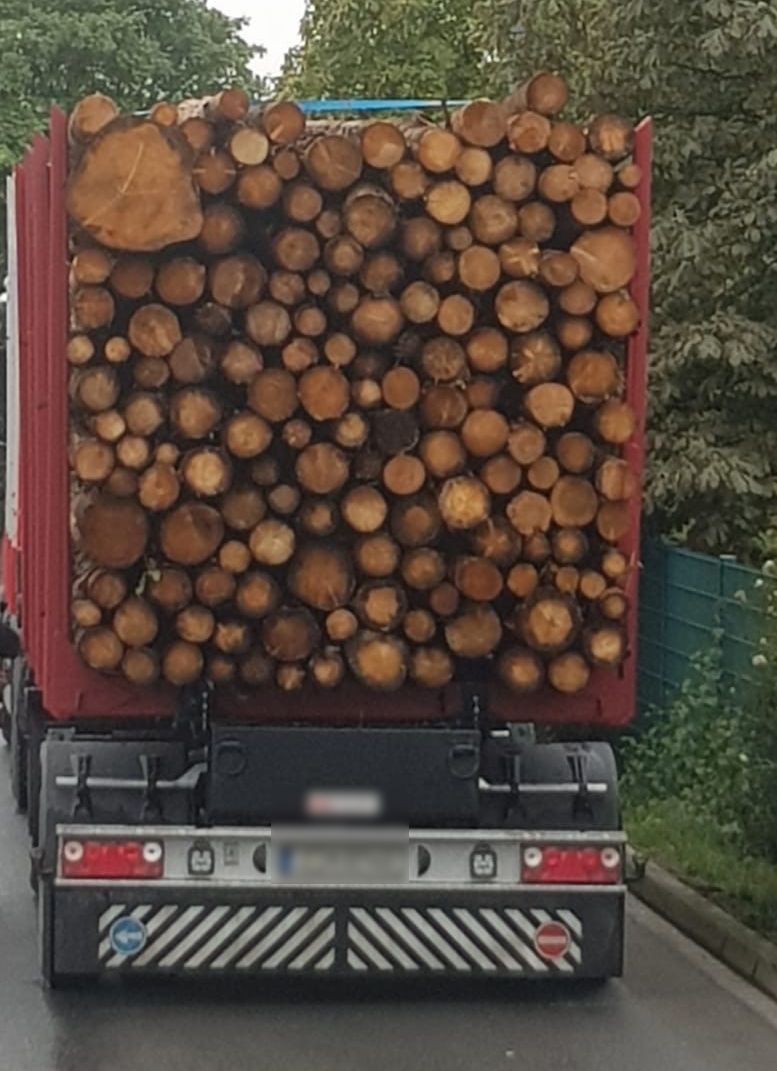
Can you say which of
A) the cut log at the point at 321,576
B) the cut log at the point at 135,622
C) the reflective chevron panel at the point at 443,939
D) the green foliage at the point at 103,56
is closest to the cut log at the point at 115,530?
the cut log at the point at 135,622

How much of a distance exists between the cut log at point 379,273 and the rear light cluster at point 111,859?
2.13 meters

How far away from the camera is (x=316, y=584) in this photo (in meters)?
9.17

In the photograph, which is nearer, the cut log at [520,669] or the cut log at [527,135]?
the cut log at [527,135]

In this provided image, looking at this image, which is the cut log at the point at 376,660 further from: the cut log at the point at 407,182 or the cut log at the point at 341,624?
the cut log at the point at 407,182

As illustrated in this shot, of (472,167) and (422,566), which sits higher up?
(472,167)

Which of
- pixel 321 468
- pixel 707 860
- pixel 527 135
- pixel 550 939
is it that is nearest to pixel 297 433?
pixel 321 468

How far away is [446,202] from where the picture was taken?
909 centimetres

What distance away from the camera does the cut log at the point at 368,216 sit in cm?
902

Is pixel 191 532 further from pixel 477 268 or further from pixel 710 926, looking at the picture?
pixel 710 926

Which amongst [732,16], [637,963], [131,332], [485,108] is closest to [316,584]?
[131,332]

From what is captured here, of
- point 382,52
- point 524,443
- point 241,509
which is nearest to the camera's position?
point 241,509

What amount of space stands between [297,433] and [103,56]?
113 ft

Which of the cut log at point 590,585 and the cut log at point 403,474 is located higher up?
the cut log at point 403,474

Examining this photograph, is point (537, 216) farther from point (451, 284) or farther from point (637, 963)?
point (637, 963)
